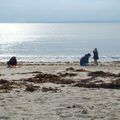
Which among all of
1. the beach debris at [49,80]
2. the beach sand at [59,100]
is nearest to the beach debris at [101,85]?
the beach sand at [59,100]

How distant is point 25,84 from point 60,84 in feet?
5.56

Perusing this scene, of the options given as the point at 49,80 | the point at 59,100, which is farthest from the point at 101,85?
the point at 59,100

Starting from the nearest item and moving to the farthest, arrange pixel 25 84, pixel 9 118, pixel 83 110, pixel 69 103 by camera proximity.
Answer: pixel 9 118 < pixel 83 110 < pixel 69 103 < pixel 25 84

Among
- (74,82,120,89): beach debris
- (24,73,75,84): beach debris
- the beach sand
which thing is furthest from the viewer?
(24,73,75,84): beach debris

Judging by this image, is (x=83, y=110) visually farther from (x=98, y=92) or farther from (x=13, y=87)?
(x=13, y=87)

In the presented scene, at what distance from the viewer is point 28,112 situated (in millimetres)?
12461

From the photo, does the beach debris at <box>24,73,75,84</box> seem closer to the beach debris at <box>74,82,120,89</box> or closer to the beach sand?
the beach sand

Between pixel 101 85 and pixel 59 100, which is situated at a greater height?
pixel 101 85

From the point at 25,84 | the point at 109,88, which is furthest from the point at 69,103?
the point at 25,84

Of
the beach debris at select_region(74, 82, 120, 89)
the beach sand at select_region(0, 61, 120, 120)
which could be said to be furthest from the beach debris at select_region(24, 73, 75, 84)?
the beach debris at select_region(74, 82, 120, 89)

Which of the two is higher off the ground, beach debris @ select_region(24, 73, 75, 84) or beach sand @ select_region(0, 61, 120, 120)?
beach debris @ select_region(24, 73, 75, 84)

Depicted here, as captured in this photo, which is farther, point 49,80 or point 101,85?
point 49,80

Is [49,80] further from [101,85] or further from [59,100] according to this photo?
[59,100]

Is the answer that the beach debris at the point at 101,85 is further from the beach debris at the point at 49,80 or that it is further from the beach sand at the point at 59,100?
the beach debris at the point at 49,80
